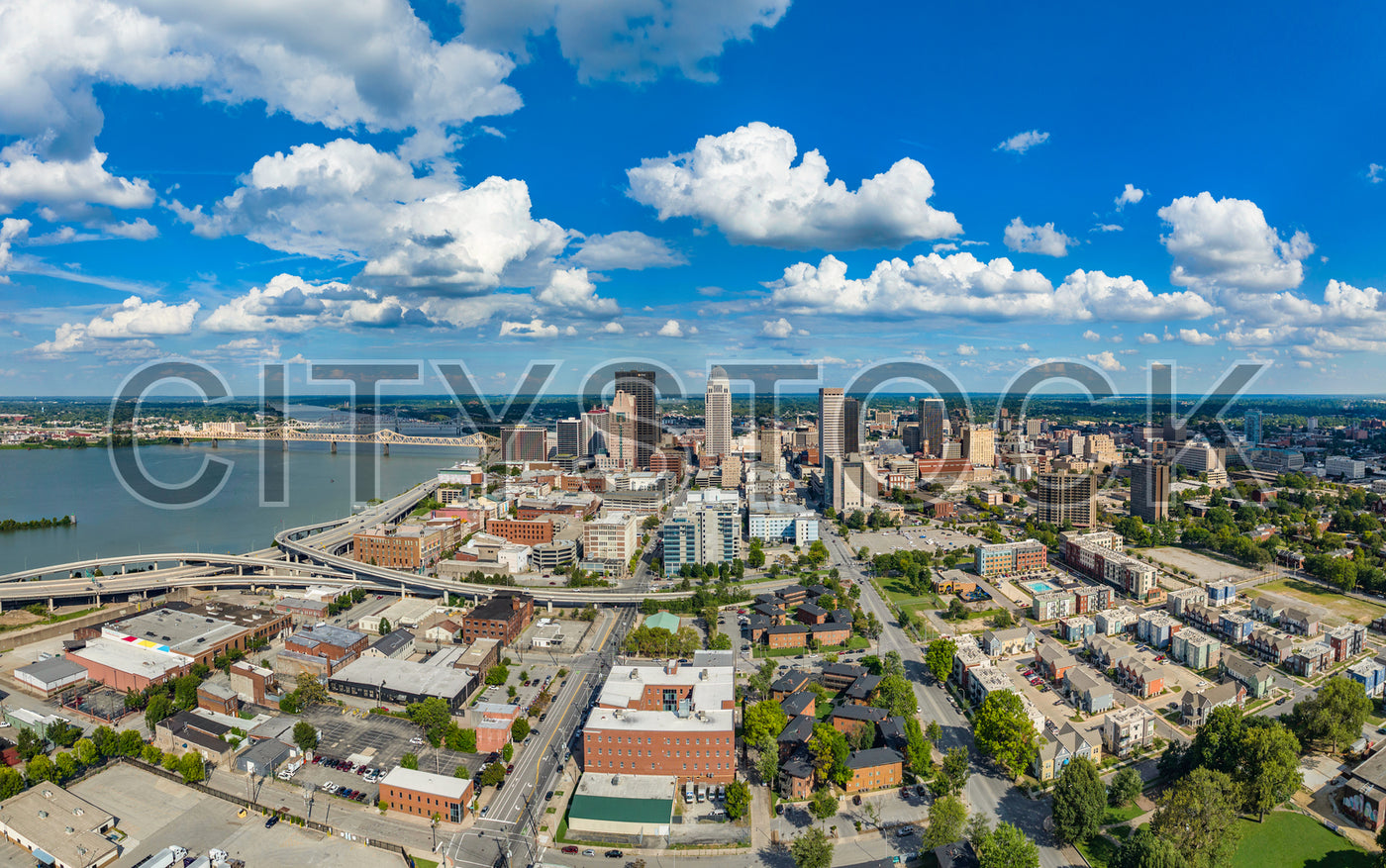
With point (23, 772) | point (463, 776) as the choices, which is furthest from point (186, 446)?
point (463, 776)

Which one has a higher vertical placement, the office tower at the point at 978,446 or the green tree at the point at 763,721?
the office tower at the point at 978,446

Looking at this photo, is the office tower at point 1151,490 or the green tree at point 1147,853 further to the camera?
the office tower at point 1151,490

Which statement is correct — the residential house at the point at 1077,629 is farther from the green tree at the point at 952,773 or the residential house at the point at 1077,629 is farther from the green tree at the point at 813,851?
the green tree at the point at 813,851

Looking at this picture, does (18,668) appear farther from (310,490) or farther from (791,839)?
(310,490)

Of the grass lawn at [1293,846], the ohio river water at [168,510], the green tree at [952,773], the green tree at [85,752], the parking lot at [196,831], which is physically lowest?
the parking lot at [196,831]

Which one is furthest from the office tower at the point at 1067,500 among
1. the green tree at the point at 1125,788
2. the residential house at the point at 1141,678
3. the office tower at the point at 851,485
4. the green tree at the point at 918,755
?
the green tree at the point at 918,755

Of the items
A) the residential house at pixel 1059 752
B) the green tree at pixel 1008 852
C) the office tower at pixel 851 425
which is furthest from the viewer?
the office tower at pixel 851 425

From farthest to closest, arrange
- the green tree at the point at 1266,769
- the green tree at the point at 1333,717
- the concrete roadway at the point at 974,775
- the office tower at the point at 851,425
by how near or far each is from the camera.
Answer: the office tower at the point at 851,425 < the green tree at the point at 1333,717 < the green tree at the point at 1266,769 < the concrete roadway at the point at 974,775
